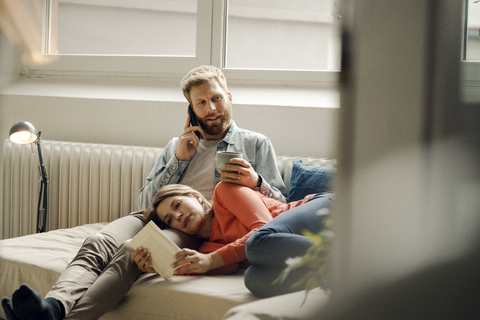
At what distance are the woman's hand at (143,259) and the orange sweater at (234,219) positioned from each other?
7.2 inches

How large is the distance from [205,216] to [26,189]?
1274mm

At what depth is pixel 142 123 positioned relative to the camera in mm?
2270

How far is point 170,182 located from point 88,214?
2.32 ft

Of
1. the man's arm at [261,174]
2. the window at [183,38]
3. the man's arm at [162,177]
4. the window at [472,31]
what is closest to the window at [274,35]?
the window at [183,38]

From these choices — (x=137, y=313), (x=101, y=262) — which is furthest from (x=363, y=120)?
(x=101, y=262)

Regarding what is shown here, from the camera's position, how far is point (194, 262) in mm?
1171

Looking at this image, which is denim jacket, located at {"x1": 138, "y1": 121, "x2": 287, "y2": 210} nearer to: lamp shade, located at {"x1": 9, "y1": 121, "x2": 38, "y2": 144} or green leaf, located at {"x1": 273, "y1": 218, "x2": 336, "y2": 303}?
lamp shade, located at {"x1": 9, "y1": 121, "x2": 38, "y2": 144}

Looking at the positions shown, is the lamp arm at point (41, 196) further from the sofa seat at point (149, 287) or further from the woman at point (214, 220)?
the woman at point (214, 220)

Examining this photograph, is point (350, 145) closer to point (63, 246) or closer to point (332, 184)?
point (332, 184)

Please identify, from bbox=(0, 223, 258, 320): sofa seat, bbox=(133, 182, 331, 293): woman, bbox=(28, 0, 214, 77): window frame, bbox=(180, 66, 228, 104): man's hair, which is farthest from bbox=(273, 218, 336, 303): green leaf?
bbox=(28, 0, 214, 77): window frame

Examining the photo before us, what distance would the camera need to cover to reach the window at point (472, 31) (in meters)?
0.30

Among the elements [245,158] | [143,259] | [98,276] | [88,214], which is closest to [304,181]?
[245,158]

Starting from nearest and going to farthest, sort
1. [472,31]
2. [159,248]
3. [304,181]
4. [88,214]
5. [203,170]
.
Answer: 1. [472,31]
2. [159,248]
3. [304,181]
4. [203,170]
5. [88,214]

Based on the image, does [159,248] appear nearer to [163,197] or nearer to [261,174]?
→ [163,197]
